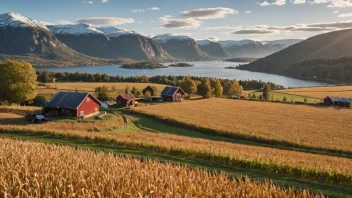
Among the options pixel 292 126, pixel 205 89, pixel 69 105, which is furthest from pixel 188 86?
pixel 69 105

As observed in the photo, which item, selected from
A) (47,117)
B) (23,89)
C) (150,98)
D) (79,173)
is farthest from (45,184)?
(150,98)

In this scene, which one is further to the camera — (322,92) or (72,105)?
(322,92)

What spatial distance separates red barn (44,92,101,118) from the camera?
56.5 metres

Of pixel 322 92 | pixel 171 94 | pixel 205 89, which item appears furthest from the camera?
pixel 322 92

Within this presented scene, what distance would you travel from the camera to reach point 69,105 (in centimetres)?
5678

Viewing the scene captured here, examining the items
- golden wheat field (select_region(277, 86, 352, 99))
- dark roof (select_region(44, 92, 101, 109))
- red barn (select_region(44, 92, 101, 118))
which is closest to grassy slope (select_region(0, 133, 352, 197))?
red barn (select_region(44, 92, 101, 118))

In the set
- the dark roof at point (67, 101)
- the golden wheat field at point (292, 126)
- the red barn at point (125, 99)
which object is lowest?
the golden wheat field at point (292, 126)

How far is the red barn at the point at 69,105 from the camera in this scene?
5650 centimetres

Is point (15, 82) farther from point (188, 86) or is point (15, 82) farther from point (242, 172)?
point (242, 172)

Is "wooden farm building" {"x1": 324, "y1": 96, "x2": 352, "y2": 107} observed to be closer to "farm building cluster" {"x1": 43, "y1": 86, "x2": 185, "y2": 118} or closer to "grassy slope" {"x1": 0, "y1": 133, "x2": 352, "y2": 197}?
"farm building cluster" {"x1": 43, "y1": 86, "x2": 185, "y2": 118}

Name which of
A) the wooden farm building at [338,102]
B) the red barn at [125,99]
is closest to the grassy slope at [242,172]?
the red barn at [125,99]

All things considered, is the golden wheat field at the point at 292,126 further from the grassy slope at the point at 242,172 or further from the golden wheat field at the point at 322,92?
the golden wheat field at the point at 322,92

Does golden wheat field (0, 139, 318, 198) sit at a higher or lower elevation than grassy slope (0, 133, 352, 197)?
higher

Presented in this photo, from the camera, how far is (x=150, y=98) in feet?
326
